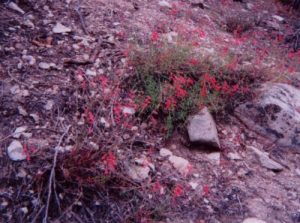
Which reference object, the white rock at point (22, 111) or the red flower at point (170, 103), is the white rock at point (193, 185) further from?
the white rock at point (22, 111)

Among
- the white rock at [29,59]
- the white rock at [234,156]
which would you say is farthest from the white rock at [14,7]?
the white rock at [234,156]

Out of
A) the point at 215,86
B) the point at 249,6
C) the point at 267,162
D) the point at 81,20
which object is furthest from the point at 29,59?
the point at 249,6

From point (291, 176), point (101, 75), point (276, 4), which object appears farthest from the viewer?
point (276, 4)

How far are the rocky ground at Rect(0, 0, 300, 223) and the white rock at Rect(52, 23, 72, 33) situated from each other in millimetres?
11

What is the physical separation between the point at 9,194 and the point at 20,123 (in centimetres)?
56

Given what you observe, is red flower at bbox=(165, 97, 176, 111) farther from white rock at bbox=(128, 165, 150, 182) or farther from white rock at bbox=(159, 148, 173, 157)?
white rock at bbox=(128, 165, 150, 182)

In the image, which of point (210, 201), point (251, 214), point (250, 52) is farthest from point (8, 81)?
point (250, 52)

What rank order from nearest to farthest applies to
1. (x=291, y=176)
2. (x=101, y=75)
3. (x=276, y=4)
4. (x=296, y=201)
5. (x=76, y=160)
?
(x=76, y=160), (x=296, y=201), (x=291, y=176), (x=101, y=75), (x=276, y=4)

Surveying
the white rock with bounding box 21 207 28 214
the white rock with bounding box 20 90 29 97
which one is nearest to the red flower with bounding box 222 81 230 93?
the white rock with bounding box 20 90 29 97

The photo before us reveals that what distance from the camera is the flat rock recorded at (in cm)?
284

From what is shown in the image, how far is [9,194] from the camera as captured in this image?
2.15 m

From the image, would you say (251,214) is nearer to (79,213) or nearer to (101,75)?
(79,213)

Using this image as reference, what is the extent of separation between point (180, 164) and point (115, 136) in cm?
51

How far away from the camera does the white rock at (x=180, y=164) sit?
2.66 metres
